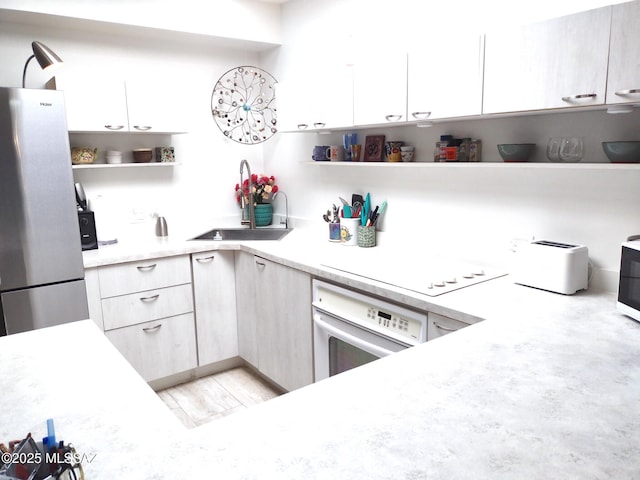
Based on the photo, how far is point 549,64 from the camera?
1728 mm

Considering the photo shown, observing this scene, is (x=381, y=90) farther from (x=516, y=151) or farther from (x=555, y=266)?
(x=555, y=266)

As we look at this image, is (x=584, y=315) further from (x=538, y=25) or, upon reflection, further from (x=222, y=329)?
(x=222, y=329)

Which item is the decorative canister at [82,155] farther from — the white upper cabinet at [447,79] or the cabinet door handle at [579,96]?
the cabinet door handle at [579,96]

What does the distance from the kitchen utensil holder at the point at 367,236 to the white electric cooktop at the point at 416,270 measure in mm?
191

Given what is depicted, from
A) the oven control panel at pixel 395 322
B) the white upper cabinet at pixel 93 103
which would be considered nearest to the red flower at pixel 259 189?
the white upper cabinet at pixel 93 103

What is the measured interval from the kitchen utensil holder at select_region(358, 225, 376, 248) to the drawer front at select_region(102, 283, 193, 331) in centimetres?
115

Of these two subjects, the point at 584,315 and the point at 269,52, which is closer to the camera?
the point at 584,315

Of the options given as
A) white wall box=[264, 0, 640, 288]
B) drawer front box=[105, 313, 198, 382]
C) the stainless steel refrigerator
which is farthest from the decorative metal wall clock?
drawer front box=[105, 313, 198, 382]

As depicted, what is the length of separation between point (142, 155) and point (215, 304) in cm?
115

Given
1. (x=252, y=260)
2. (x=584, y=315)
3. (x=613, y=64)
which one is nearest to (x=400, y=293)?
(x=584, y=315)

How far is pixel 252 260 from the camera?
3049 mm

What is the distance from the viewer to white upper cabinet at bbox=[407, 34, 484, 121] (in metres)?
1.96

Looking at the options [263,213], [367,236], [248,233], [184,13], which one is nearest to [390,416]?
[367,236]

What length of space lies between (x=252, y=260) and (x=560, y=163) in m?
1.82
